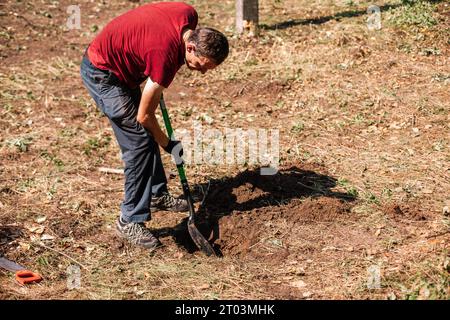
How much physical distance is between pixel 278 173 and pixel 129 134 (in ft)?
5.62

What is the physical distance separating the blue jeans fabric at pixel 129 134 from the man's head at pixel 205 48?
659 mm

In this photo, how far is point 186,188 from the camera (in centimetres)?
481

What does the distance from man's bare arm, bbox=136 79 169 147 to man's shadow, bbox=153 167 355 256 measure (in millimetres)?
1007

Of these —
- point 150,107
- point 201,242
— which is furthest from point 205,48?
point 201,242

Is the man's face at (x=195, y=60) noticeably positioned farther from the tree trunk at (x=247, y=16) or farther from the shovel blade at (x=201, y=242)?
the tree trunk at (x=247, y=16)

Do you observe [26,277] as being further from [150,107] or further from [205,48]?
[205,48]

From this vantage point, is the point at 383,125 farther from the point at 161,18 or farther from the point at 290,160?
the point at 161,18

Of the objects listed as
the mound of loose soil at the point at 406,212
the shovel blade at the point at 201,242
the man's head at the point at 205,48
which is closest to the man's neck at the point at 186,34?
the man's head at the point at 205,48

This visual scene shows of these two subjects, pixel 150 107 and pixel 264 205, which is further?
pixel 264 205

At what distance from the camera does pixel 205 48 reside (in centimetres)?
389

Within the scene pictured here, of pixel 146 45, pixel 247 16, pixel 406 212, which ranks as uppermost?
pixel 146 45

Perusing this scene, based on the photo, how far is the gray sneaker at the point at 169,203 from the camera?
16.8 feet

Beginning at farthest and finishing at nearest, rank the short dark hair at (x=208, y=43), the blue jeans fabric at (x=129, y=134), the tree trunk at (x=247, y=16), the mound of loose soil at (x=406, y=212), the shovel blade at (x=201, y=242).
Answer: the tree trunk at (x=247, y=16) → the mound of loose soil at (x=406, y=212) → the shovel blade at (x=201, y=242) → the blue jeans fabric at (x=129, y=134) → the short dark hair at (x=208, y=43)
